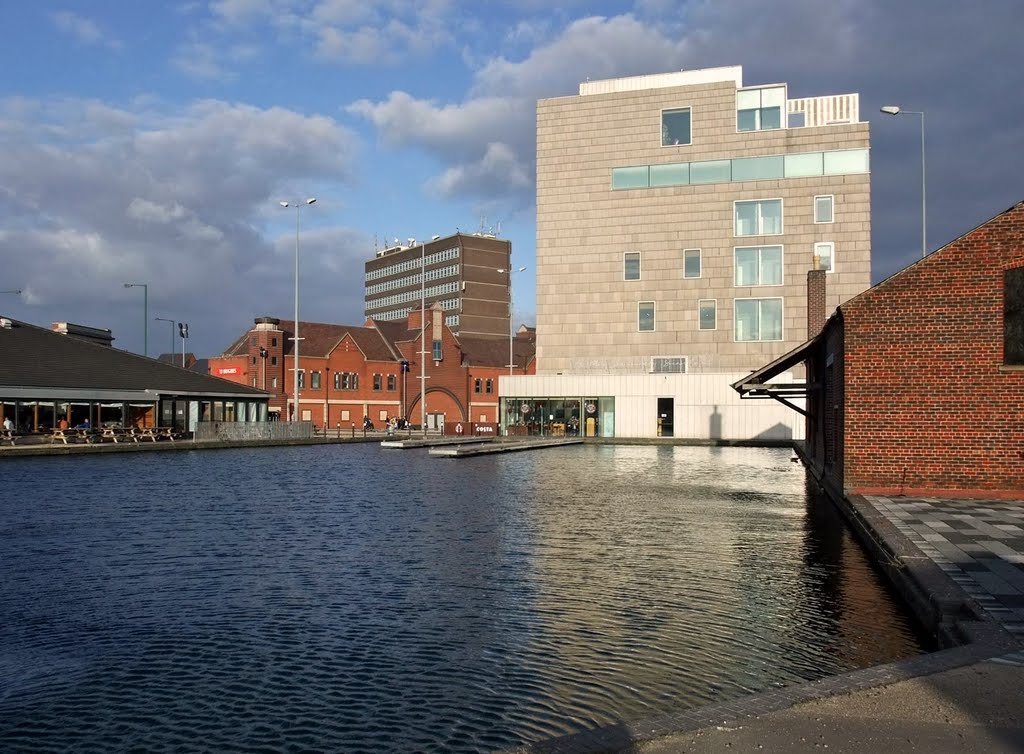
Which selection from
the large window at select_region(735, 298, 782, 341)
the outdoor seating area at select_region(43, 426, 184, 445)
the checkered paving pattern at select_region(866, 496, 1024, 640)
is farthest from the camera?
the large window at select_region(735, 298, 782, 341)

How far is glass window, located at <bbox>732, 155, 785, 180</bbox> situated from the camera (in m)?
56.2

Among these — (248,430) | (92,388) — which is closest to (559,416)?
(248,430)

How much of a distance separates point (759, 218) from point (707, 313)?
680 centimetres

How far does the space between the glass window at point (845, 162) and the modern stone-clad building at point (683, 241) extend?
0.28ft

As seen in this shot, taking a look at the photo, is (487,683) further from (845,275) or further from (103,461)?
(845,275)

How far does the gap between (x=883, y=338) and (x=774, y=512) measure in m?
4.31

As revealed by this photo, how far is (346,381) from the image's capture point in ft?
271

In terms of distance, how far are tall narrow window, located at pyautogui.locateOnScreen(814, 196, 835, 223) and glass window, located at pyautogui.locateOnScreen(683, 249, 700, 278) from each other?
298 inches

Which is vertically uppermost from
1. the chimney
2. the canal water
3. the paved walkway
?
the chimney

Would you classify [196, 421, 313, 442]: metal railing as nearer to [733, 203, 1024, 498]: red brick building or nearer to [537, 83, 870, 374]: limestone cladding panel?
[537, 83, 870, 374]: limestone cladding panel

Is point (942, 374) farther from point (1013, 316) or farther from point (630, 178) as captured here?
point (630, 178)

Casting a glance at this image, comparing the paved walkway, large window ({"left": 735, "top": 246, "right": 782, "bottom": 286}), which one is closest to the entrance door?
large window ({"left": 735, "top": 246, "right": 782, "bottom": 286})

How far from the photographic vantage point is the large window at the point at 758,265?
56.5 m

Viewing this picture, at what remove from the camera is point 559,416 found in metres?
60.6
